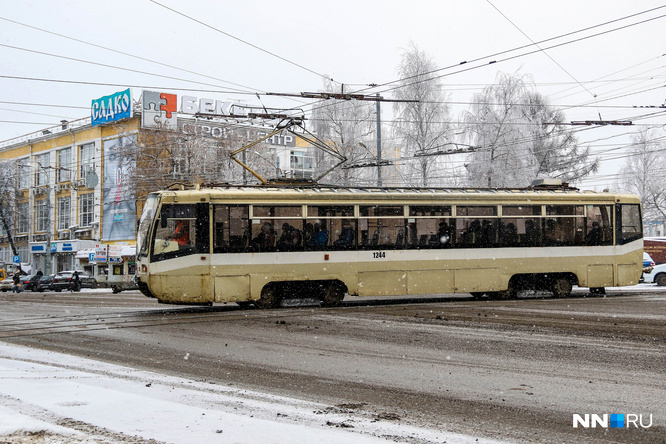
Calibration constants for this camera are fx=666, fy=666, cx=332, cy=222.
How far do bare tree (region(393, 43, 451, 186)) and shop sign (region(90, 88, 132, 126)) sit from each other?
29.3 meters

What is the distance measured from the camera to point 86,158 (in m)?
66.9

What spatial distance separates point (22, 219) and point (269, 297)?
68.5 metres

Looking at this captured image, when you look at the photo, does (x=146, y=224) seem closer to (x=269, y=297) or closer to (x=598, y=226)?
(x=269, y=297)

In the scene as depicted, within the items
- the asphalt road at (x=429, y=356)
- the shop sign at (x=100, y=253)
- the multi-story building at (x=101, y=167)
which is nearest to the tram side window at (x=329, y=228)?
the asphalt road at (x=429, y=356)

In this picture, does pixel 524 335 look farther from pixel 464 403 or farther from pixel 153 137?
pixel 153 137

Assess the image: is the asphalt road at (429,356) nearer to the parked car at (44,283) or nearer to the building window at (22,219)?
the parked car at (44,283)

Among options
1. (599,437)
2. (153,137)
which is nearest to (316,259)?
(599,437)

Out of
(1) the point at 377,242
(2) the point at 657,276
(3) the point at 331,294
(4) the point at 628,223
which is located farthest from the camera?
(2) the point at 657,276

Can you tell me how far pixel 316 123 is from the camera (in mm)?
45469

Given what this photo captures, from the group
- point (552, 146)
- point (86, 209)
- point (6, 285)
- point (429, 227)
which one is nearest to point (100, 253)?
point (6, 285)

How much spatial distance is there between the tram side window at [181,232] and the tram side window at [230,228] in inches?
10.1

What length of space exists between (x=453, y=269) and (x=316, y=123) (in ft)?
91.7

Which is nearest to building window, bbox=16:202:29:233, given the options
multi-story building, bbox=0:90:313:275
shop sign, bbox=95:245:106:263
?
multi-story building, bbox=0:90:313:275

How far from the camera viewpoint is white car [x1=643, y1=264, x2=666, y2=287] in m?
31.5
